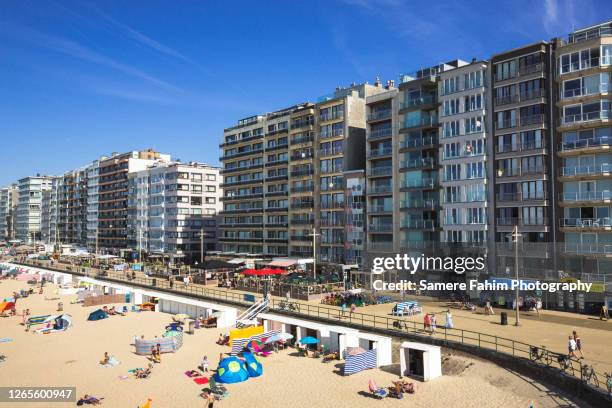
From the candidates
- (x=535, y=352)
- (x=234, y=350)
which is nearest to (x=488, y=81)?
(x=535, y=352)

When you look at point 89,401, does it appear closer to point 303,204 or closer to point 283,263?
point 283,263

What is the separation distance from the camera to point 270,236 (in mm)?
91188

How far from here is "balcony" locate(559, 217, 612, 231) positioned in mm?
47031

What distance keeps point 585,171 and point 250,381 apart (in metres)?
38.2

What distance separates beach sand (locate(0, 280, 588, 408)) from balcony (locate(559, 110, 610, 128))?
2857 cm

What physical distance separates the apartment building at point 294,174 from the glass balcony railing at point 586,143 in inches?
1305

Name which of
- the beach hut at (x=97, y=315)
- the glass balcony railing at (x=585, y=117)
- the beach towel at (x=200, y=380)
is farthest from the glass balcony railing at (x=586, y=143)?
the beach hut at (x=97, y=315)

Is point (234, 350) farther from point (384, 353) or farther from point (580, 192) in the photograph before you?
point (580, 192)

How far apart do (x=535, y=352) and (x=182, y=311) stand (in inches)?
1556

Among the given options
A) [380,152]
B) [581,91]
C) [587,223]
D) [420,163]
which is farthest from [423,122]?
[587,223]

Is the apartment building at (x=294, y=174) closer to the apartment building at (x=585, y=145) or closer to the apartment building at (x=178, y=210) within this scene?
the apartment building at (x=178, y=210)

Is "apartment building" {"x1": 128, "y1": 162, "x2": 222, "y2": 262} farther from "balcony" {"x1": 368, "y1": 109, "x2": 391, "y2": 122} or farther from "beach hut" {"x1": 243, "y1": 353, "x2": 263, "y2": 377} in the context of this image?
"beach hut" {"x1": 243, "y1": 353, "x2": 263, "y2": 377}

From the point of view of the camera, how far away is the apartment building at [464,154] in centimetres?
5734

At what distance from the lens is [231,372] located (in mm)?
32375
